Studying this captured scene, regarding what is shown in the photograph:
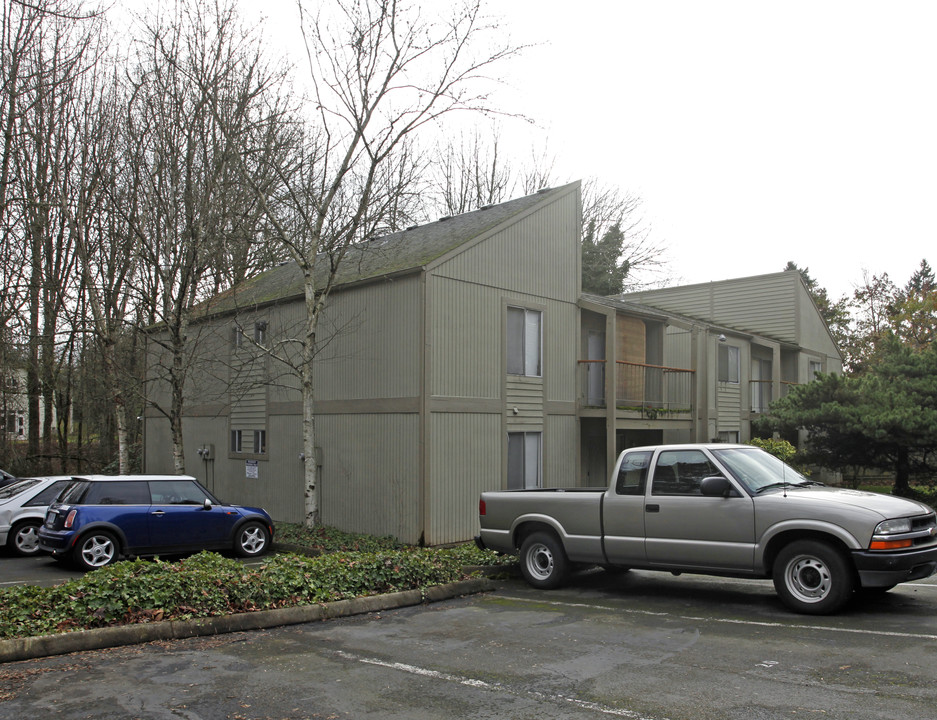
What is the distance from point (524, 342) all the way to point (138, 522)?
8475mm

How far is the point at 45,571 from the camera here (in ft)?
42.1

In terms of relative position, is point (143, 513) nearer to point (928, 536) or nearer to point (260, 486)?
point (260, 486)

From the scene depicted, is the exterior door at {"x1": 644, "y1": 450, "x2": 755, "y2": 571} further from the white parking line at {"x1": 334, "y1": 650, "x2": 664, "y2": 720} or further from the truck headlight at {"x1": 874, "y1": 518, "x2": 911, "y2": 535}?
the white parking line at {"x1": 334, "y1": 650, "x2": 664, "y2": 720}

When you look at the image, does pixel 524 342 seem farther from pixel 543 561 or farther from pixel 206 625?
pixel 206 625

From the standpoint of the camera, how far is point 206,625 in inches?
307

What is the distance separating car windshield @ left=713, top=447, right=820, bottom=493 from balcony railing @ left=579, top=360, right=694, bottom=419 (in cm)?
876

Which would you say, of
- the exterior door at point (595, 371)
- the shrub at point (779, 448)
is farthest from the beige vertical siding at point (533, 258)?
the shrub at point (779, 448)

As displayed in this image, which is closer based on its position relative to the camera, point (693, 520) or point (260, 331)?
point (693, 520)

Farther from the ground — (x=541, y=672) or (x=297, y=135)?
(x=297, y=135)

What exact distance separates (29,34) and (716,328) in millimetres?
18975

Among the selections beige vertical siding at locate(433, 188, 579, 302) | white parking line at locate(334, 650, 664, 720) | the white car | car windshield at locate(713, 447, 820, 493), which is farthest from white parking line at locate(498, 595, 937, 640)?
the white car

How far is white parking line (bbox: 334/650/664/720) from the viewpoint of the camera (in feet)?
17.4

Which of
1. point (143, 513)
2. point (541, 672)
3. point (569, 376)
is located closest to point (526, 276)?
point (569, 376)

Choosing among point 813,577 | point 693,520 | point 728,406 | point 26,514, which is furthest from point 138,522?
point 728,406
